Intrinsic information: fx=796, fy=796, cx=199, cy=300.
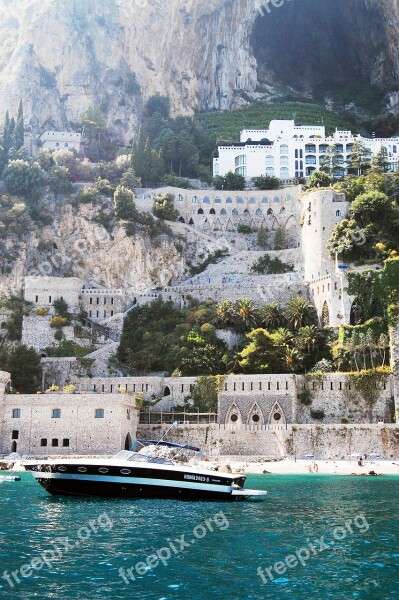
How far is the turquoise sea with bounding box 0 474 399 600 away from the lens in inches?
850

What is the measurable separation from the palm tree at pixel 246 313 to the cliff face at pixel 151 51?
53.0 metres

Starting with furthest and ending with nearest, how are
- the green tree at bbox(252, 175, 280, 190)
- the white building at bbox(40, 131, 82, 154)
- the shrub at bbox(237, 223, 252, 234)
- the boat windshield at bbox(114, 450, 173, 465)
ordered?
1. the white building at bbox(40, 131, 82, 154)
2. the green tree at bbox(252, 175, 280, 190)
3. the shrub at bbox(237, 223, 252, 234)
4. the boat windshield at bbox(114, 450, 173, 465)

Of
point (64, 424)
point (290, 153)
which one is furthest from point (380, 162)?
point (64, 424)

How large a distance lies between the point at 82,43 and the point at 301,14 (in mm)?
41688

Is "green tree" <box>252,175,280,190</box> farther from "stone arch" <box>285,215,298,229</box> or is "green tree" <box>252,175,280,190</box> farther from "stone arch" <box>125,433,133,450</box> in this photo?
"stone arch" <box>125,433,133,450</box>

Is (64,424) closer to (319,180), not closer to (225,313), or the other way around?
(225,313)

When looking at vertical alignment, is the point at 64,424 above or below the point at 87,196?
below

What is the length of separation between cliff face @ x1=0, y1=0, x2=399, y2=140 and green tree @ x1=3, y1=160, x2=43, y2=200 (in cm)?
2200

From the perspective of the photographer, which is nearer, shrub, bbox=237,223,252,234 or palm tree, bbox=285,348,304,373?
palm tree, bbox=285,348,304,373

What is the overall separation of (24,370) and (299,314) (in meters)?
26.2

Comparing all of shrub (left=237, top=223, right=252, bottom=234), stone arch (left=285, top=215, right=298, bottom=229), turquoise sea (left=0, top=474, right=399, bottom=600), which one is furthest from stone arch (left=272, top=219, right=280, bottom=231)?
turquoise sea (left=0, top=474, right=399, bottom=600)

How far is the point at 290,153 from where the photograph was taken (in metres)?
110

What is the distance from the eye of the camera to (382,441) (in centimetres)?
6419

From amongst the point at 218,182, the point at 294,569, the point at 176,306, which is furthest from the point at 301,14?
the point at 294,569
